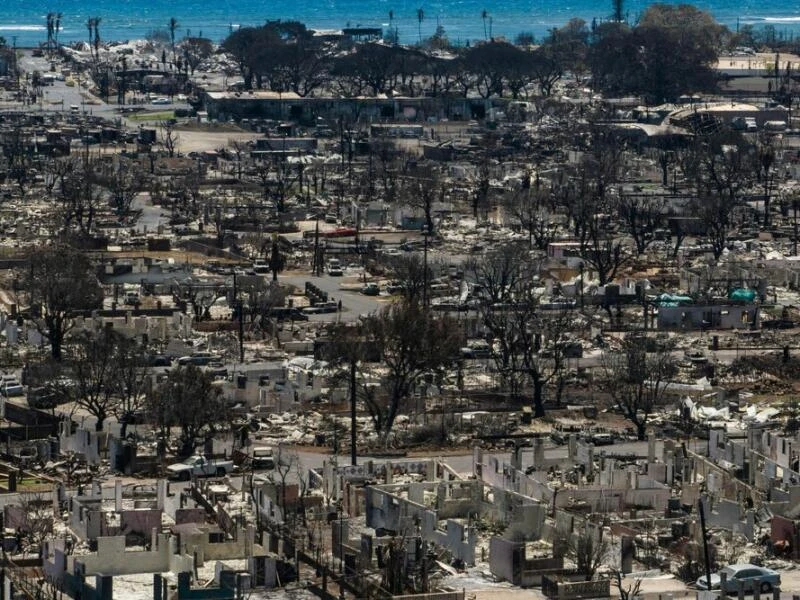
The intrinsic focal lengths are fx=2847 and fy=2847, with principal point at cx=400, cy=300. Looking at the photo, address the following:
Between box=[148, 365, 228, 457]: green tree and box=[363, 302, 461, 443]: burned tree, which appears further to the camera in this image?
box=[363, 302, 461, 443]: burned tree

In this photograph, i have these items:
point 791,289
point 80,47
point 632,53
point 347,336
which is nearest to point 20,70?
point 80,47

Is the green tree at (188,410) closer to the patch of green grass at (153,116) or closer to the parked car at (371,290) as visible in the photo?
the parked car at (371,290)

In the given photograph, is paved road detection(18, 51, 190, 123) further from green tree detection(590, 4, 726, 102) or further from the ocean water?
the ocean water

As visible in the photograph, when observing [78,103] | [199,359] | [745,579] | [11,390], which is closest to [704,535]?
[745,579]

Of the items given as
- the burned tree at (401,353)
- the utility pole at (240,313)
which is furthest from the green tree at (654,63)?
the burned tree at (401,353)

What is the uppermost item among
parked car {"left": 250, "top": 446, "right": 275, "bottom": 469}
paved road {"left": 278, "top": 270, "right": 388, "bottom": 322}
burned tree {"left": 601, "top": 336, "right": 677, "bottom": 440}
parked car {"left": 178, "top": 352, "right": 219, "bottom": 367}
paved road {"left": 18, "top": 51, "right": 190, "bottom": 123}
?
burned tree {"left": 601, "top": 336, "right": 677, "bottom": 440}

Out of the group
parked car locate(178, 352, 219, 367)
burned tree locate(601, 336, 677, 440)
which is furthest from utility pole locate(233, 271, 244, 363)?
burned tree locate(601, 336, 677, 440)
